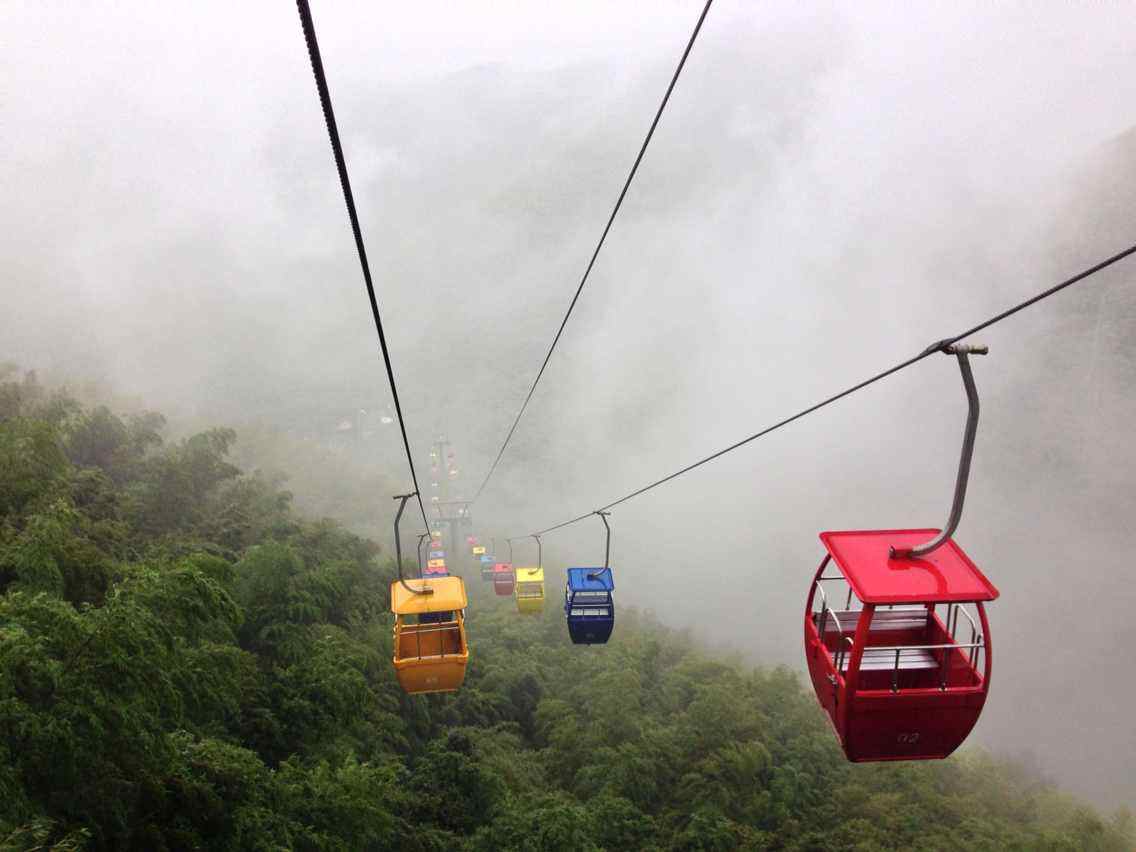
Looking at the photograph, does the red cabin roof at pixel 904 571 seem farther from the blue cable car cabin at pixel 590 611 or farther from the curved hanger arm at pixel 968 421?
the blue cable car cabin at pixel 590 611

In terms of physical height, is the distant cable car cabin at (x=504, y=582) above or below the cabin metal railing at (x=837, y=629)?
below

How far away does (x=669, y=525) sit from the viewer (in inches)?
4082

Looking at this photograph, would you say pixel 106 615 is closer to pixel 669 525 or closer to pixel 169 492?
pixel 169 492

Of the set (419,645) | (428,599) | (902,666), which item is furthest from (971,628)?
(419,645)

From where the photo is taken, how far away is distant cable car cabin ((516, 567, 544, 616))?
A: 805 inches

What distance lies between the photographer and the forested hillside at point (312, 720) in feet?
22.0

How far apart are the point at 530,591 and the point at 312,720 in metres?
8.81

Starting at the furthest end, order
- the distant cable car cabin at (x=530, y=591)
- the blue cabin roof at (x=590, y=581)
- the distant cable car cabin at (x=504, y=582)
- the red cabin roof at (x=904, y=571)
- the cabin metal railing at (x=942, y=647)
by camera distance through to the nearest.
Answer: the distant cable car cabin at (x=504, y=582) → the distant cable car cabin at (x=530, y=591) → the blue cabin roof at (x=590, y=581) → the cabin metal railing at (x=942, y=647) → the red cabin roof at (x=904, y=571)

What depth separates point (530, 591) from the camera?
2083 cm

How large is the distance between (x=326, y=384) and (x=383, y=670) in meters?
129

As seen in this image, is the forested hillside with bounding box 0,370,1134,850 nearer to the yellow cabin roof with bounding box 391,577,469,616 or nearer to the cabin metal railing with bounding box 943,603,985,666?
the yellow cabin roof with bounding box 391,577,469,616

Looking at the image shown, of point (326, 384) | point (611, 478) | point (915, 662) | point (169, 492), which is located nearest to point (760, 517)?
point (611, 478)

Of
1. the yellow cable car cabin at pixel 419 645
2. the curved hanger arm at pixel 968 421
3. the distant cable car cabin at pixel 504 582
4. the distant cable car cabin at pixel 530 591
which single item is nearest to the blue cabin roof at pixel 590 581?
the yellow cable car cabin at pixel 419 645

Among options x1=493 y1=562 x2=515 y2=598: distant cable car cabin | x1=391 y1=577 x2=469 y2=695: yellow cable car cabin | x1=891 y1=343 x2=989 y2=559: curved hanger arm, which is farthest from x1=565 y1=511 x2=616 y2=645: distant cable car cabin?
x1=493 y1=562 x2=515 y2=598: distant cable car cabin
